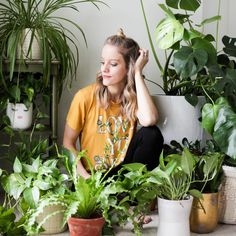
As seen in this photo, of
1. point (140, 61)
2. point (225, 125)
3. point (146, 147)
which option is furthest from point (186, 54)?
point (146, 147)

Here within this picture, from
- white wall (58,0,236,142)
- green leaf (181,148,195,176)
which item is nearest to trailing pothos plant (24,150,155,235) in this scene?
green leaf (181,148,195,176)

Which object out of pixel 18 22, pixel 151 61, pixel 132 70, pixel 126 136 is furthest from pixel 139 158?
pixel 18 22

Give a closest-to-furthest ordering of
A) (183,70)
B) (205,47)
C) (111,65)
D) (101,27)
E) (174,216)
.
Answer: (174,216), (183,70), (205,47), (111,65), (101,27)

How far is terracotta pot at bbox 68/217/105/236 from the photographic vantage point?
1.70 metres

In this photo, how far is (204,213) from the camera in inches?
77.3

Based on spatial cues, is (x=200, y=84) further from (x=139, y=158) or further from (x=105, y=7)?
(x=105, y=7)

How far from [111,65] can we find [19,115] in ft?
1.89

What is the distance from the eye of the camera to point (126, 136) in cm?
238

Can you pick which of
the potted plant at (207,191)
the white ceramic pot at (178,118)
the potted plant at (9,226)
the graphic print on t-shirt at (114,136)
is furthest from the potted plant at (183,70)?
the potted plant at (9,226)

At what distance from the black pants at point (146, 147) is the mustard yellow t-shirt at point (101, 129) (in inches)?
2.8

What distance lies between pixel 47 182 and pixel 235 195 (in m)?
0.94

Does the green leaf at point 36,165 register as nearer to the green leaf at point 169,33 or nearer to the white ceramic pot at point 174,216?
the white ceramic pot at point 174,216

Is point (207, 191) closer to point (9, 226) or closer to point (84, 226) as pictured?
point (84, 226)

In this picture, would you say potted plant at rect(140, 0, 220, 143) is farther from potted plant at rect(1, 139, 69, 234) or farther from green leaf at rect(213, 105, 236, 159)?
potted plant at rect(1, 139, 69, 234)
